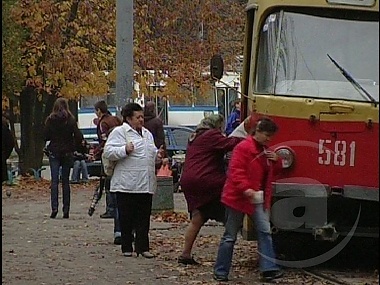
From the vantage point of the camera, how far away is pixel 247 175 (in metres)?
9.70

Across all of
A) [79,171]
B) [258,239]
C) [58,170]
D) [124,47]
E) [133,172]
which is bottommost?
[79,171]

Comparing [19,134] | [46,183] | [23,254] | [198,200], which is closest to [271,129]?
[198,200]

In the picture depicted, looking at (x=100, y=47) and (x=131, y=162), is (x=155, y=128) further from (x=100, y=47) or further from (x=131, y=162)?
(x=100, y=47)

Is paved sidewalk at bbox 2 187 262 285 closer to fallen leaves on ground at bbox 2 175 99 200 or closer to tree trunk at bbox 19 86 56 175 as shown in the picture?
fallen leaves on ground at bbox 2 175 99 200

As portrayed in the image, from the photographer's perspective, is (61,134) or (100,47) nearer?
(61,134)

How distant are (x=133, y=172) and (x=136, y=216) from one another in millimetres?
544

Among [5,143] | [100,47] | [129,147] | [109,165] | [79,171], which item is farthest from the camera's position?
[79,171]

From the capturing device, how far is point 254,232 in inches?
431

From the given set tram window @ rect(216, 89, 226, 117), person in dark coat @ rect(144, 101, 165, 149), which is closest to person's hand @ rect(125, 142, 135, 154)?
person in dark coat @ rect(144, 101, 165, 149)

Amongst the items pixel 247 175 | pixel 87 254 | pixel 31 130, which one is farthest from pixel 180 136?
pixel 247 175

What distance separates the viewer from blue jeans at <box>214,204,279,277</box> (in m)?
9.95

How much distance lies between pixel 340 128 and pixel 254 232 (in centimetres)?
159

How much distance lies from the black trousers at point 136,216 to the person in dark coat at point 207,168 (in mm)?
823

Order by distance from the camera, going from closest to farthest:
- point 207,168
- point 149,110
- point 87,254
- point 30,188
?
point 207,168
point 87,254
point 149,110
point 30,188
